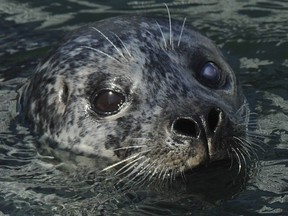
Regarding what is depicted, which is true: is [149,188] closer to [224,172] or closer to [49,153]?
[224,172]

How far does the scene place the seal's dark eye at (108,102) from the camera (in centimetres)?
605

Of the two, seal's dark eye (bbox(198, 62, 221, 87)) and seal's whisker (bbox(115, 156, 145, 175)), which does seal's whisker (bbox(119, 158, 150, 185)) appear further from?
seal's dark eye (bbox(198, 62, 221, 87))

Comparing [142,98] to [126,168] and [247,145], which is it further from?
[247,145]

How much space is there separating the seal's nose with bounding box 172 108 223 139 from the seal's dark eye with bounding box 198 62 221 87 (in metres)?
0.65

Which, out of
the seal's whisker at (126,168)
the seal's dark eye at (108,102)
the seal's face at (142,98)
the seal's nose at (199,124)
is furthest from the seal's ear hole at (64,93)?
the seal's nose at (199,124)

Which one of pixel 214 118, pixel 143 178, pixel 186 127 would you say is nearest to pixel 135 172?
pixel 143 178

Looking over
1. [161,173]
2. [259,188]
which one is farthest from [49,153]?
[259,188]

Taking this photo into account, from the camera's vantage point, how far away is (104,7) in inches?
369

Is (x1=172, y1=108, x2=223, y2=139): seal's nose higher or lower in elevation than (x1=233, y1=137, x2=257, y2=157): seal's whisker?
higher

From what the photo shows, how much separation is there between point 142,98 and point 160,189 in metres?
0.59

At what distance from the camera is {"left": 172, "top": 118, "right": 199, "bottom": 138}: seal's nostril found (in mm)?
5555

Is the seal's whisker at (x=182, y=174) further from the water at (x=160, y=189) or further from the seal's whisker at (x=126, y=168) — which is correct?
the seal's whisker at (x=126, y=168)

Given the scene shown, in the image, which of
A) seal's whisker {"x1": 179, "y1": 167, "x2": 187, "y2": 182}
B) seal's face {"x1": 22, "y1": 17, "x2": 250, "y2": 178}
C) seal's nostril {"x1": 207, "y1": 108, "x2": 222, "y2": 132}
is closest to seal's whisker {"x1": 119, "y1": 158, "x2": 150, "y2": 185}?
seal's face {"x1": 22, "y1": 17, "x2": 250, "y2": 178}

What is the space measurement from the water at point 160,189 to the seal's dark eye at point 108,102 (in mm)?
334
